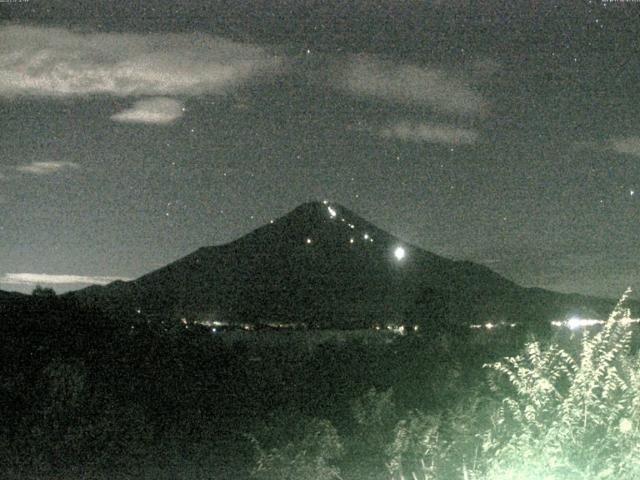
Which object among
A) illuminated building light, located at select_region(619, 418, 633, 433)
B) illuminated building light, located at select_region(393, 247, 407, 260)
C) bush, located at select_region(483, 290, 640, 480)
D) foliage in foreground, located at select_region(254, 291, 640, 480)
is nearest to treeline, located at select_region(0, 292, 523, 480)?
foliage in foreground, located at select_region(254, 291, 640, 480)

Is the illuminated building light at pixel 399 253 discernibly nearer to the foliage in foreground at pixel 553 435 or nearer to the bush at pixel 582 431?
the foliage in foreground at pixel 553 435

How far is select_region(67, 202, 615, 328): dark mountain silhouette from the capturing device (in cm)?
8650

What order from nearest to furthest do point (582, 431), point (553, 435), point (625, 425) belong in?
point (625, 425) < point (553, 435) < point (582, 431)

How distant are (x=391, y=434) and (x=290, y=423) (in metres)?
2.09

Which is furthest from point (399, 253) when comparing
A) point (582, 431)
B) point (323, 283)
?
point (323, 283)

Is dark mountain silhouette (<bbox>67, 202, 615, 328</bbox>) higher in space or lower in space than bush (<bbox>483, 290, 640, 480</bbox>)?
higher

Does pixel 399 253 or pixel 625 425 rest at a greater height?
pixel 399 253

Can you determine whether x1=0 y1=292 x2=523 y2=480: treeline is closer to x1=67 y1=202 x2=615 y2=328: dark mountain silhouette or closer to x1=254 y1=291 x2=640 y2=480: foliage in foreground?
x1=254 y1=291 x2=640 y2=480: foliage in foreground

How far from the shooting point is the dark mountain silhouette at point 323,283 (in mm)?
86500

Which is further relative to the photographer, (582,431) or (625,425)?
(582,431)

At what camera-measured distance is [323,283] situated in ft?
321

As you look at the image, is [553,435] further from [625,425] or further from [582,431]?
[625,425]

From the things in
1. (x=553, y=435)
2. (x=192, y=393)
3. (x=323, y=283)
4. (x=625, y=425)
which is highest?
(x=323, y=283)

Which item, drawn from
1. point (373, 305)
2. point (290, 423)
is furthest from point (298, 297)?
point (290, 423)
